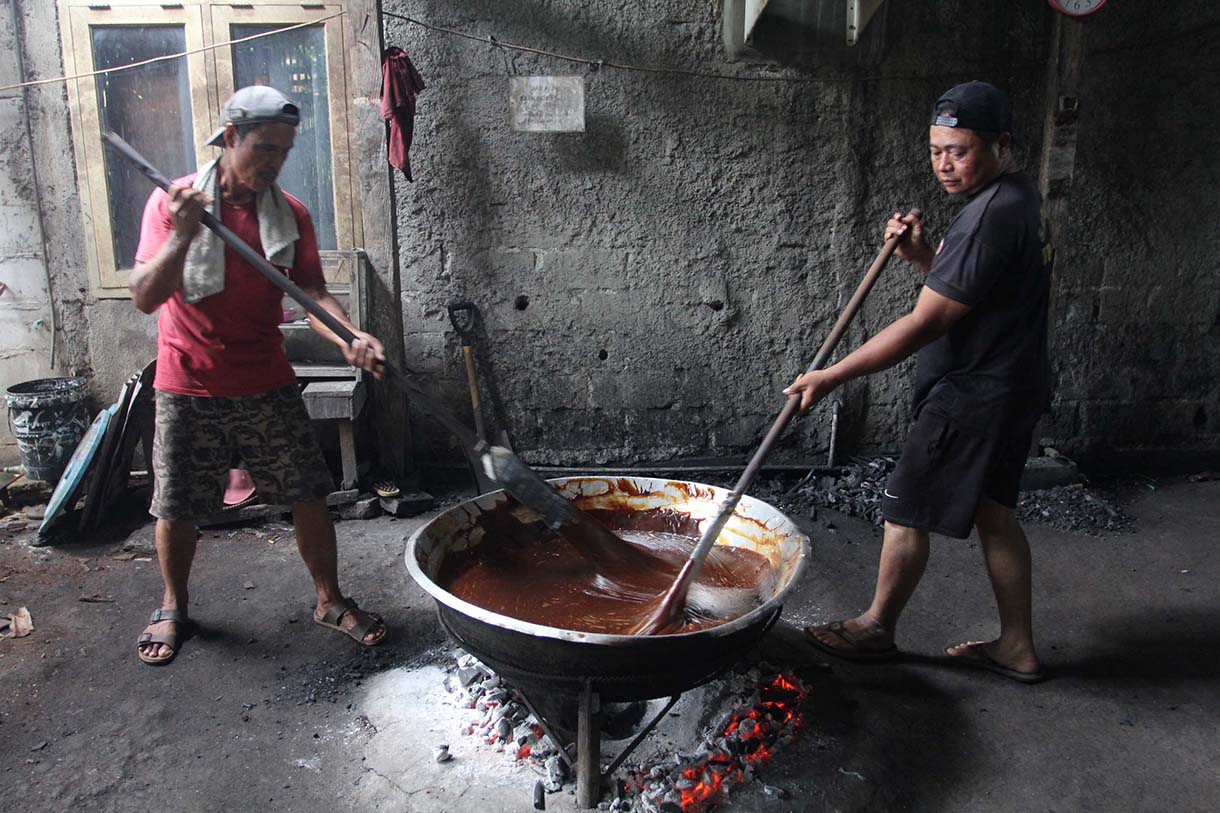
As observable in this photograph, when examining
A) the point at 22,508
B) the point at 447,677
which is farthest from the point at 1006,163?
the point at 22,508

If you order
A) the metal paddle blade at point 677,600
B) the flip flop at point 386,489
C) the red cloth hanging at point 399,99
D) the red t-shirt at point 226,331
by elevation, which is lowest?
the flip flop at point 386,489

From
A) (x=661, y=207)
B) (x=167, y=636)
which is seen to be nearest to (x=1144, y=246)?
(x=661, y=207)

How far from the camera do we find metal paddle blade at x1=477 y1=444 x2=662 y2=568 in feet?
8.29

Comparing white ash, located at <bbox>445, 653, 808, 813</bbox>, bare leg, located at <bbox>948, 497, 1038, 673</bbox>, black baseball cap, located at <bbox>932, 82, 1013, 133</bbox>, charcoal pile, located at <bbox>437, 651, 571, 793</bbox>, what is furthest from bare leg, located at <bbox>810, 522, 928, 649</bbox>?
black baseball cap, located at <bbox>932, 82, 1013, 133</bbox>

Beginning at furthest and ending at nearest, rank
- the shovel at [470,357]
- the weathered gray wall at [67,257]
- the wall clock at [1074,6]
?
the shovel at [470,357]
the weathered gray wall at [67,257]
the wall clock at [1074,6]

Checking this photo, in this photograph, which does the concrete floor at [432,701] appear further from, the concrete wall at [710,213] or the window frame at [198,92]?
the window frame at [198,92]

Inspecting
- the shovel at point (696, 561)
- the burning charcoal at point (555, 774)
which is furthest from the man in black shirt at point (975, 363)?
the burning charcoal at point (555, 774)

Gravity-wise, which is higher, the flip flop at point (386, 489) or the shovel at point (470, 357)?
the shovel at point (470, 357)

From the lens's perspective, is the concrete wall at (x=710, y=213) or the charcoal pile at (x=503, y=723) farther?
the concrete wall at (x=710, y=213)

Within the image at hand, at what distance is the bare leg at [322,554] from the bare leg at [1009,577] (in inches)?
90.7

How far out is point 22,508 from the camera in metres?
4.59

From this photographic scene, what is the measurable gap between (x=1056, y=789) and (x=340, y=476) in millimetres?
3873

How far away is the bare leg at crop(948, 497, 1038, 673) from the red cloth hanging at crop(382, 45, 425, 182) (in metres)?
3.29

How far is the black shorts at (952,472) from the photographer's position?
2.75 m
